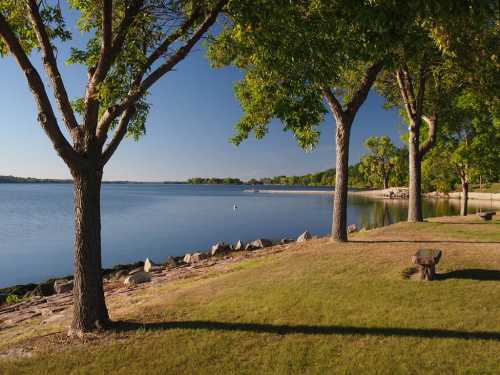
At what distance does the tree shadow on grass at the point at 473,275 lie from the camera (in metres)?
10.2

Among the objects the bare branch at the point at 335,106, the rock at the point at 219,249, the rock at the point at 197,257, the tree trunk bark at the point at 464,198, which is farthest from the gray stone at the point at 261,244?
A: the tree trunk bark at the point at 464,198

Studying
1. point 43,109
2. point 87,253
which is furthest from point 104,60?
point 87,253

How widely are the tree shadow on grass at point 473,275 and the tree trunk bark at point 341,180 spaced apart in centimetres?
574

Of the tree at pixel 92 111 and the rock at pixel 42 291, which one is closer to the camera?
the tree at pixel 92 111

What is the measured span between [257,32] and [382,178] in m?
112

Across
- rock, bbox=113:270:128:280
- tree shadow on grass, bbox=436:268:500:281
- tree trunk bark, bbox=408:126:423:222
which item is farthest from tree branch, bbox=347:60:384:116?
rock, bbox=113:270:128:280

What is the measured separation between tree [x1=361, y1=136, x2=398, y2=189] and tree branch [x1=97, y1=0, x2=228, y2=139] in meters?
97.1

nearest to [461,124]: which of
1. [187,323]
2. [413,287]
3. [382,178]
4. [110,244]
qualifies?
[413,287]

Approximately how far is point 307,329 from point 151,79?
6.22 m

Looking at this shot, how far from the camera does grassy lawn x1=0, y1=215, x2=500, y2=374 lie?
20.8 feet

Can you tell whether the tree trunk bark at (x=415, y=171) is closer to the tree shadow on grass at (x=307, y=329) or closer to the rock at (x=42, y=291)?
the tree shadow on grass at (x=307, y=329)

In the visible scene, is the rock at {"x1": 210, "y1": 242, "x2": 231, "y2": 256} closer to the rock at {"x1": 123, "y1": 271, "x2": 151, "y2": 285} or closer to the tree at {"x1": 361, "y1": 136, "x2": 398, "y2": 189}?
the rock at {"x1": 123, "y1": 271, "x2": 151, "y2": 285}

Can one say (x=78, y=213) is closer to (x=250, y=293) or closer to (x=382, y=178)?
(x=250, y=293)

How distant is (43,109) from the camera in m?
7.55
